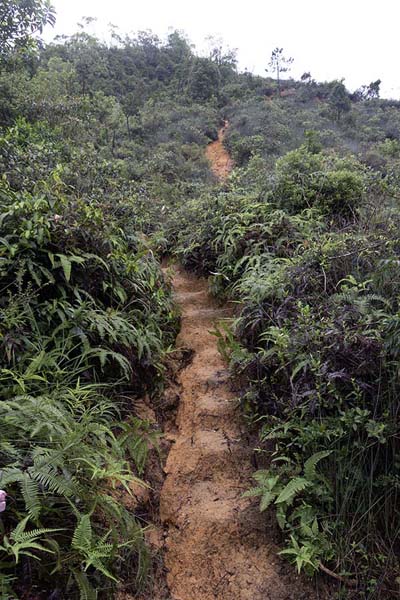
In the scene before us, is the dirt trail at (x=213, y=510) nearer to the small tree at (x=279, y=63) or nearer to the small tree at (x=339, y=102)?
the small tree at (x=339, y=102)

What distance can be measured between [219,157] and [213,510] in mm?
18247

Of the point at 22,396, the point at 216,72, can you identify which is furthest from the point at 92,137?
the point at 216,72

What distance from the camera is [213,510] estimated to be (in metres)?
3.01

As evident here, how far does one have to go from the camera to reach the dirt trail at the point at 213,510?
2580 millimetres

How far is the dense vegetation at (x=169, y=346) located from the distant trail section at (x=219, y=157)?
9.86 metres

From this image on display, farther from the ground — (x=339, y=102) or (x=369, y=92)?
(x=369, y=92)

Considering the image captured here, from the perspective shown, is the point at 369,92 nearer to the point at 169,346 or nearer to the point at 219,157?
the point at 219,157

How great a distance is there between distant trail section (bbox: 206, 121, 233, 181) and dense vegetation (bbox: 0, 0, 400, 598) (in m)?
9.86

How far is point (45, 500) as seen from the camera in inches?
86.9

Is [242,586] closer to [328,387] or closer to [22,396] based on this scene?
[328,387]

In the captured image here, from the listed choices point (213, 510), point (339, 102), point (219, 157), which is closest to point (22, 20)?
point (213, 510)

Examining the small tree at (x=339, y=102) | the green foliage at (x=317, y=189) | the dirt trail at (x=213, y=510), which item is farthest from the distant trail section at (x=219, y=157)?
the dirt trail at (x=213, y=510)

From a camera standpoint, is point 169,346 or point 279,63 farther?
point 279,63

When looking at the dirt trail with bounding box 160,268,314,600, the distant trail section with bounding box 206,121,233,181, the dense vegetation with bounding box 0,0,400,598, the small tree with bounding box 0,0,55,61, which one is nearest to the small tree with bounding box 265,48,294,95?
the distant trail section with bounding box 206,121,233,181
